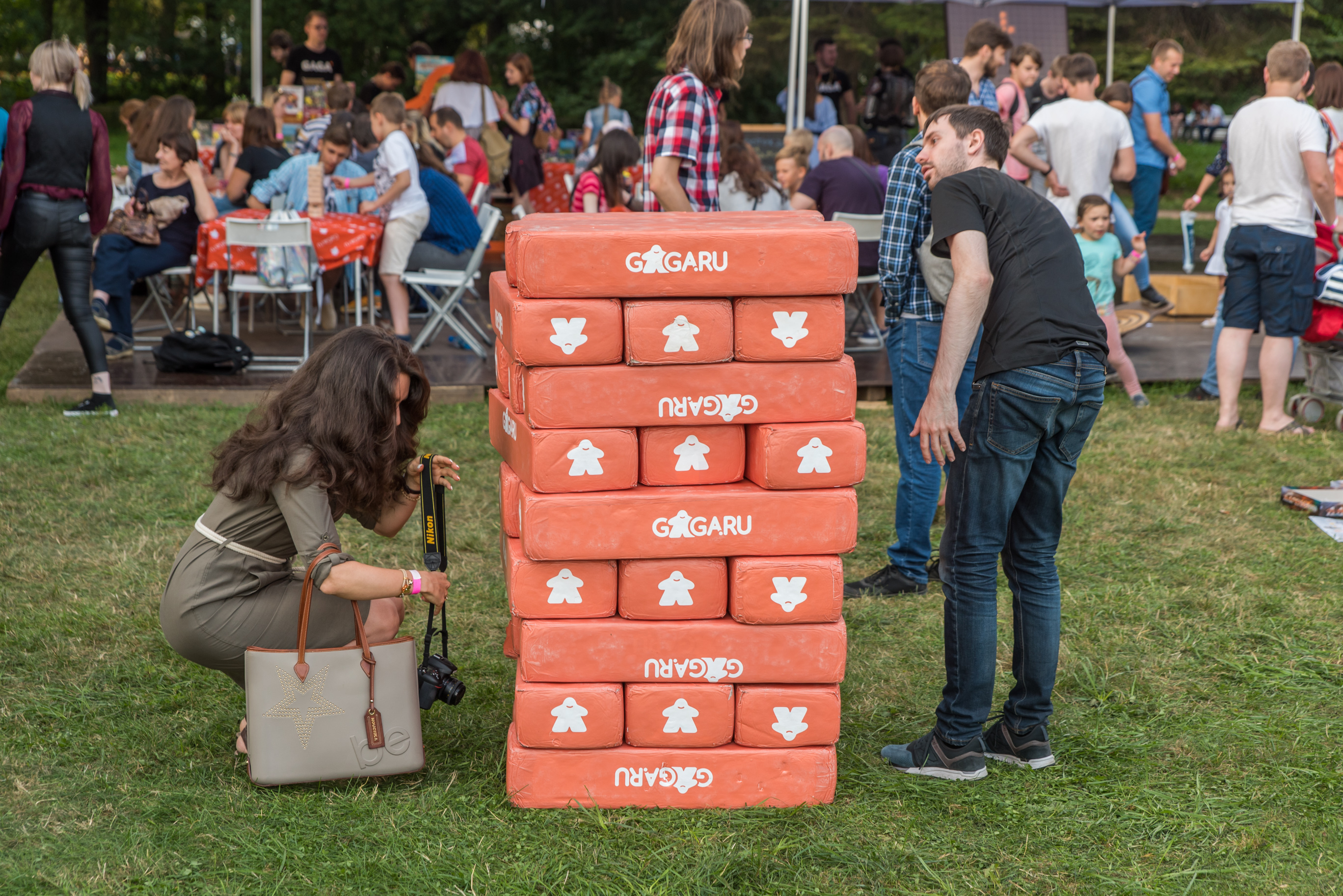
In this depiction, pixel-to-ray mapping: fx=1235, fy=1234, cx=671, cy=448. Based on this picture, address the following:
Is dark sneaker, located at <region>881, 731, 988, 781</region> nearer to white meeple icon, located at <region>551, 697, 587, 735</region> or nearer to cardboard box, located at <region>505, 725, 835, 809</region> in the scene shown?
cardboard box, located at <region>505, 725, 835, 809</region>

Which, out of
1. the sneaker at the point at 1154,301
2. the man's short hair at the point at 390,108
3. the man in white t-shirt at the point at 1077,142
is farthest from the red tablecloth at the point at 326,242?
the sneaker at the point at 1154,301

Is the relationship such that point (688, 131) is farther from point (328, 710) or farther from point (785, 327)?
point (328, 710)

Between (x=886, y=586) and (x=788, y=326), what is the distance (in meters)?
2.00

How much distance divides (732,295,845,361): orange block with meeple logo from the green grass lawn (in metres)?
1.17

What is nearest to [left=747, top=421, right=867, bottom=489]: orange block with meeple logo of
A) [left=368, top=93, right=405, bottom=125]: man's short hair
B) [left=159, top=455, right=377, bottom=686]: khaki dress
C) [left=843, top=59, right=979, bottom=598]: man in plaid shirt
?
[left=159, top=455, right=377, bottom=686]: khaki dress

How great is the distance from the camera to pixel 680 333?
9.64 ft

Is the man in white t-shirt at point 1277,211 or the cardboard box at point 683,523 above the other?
the man in white t-shirt at point 1277,211

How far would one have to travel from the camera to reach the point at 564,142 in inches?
583

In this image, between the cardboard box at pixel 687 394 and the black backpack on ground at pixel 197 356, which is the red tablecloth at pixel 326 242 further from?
the cardboard box at pixel 687 394

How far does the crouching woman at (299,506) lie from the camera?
306 cm

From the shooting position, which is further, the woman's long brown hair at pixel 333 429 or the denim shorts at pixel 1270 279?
the denim shorts at pixel 1270 279

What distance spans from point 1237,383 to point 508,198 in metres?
8.82

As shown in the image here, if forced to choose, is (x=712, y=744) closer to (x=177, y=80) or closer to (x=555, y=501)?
(x=555, y=501)

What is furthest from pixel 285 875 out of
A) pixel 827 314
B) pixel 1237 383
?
pixel 1237 383
